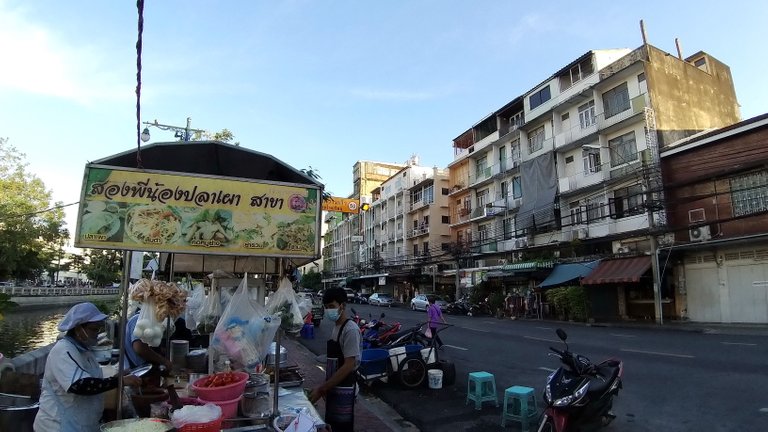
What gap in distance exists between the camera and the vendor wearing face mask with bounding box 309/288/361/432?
4.18 metres

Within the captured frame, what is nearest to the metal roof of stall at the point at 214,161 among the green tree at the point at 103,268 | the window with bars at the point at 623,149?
the window with bars at the point at 623,149

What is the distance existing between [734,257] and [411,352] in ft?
60.8

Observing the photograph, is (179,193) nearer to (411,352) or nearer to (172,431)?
(172,431)

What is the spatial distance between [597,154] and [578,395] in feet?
81.4

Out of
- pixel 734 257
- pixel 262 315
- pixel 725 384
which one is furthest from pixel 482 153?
pixel 262 315

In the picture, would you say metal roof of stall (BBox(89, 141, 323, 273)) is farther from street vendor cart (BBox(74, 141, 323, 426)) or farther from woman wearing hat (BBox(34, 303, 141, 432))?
woman wearing hat (BBox(34, 303, 141, 432))

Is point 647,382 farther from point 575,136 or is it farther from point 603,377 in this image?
point 575,136

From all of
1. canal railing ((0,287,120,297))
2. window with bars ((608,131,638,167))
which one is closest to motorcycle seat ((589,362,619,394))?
window with bars ((608,131,638,167))

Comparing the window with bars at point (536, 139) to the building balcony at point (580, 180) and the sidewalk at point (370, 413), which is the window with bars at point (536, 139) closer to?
the building balcony at point (580, 180)

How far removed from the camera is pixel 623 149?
24688 mm

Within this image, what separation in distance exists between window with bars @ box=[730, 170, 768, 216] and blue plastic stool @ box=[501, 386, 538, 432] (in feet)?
59.9

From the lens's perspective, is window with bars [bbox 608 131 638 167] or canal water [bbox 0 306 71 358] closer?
canal water [bbox 0 306 71 358]

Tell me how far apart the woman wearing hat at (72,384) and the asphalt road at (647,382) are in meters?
4.26

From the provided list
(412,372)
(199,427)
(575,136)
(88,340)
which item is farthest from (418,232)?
(199,427)
